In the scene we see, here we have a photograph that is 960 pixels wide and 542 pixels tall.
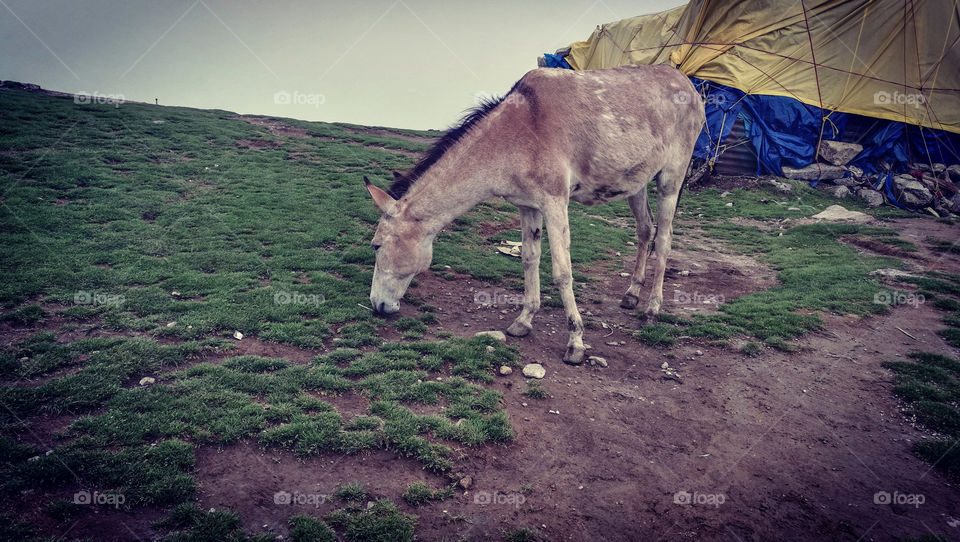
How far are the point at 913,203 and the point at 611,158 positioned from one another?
54.3 feet

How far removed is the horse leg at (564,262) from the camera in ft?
20.8

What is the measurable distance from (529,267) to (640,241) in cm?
303

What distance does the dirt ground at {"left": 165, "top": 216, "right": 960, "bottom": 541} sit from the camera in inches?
153

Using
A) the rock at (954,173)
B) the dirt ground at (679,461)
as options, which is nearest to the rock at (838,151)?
the rock at (954,173)

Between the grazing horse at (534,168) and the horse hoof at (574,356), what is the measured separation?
0.01 m

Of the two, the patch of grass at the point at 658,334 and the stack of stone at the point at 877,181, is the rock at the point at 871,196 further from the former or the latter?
the patch of grass at the point at 658,334

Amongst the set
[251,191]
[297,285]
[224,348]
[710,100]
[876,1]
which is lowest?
[224,348]

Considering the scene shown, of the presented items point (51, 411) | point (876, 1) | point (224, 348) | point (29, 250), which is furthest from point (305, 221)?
point (876, 1)

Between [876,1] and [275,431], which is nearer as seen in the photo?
[275,431]

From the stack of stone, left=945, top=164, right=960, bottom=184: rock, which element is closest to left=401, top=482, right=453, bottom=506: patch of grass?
the stack of stone

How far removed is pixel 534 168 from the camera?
20.5ft

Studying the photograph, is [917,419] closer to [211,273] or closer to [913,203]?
[211,273]

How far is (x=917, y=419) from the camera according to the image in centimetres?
532

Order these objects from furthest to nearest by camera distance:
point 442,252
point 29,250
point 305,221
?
point 305,221
point 442,252
point 29,250
